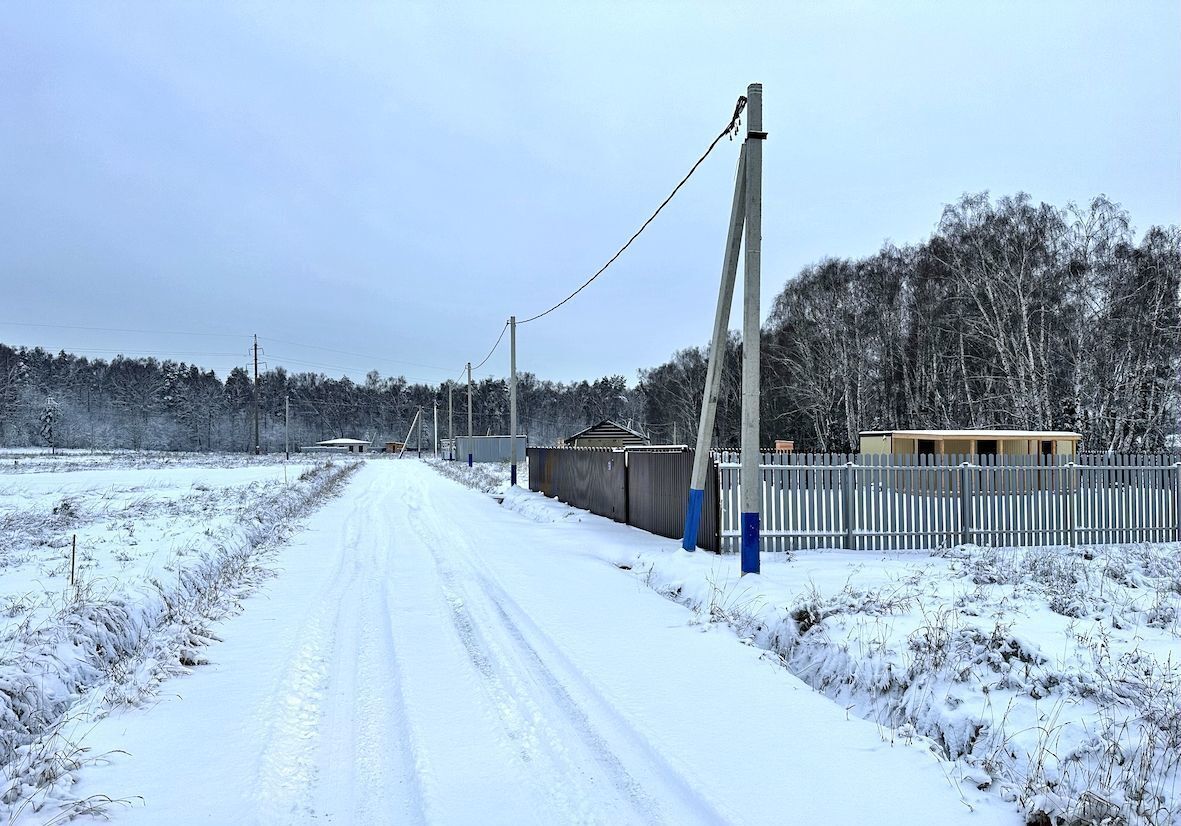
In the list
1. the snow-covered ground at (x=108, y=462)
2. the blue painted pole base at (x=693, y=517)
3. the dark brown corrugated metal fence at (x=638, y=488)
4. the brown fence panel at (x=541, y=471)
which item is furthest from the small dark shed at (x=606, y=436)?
the blue painted pole base at (x=693, y=517)

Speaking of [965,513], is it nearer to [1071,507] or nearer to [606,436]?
[1071,507]

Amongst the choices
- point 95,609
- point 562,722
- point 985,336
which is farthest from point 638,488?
point 985,336

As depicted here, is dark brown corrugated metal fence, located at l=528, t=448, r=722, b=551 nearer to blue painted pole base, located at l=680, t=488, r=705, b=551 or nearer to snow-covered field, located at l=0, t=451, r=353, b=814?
blue painted pole base, located at l=680, t=488, r=705, b=551

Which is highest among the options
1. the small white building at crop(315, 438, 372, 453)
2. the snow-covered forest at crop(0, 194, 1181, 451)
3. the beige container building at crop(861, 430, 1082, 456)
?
the snow-covered forest at crop(0, 194, 1181, 451)

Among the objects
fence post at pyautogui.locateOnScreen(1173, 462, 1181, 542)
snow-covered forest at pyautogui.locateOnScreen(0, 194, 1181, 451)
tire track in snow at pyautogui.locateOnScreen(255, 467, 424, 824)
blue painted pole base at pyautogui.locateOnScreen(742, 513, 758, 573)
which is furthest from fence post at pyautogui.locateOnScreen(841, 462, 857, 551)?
snow-covered forest at pyautogui.locateOnScreen(0, 194, 1181, 451)

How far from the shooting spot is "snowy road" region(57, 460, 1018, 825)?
338 cm

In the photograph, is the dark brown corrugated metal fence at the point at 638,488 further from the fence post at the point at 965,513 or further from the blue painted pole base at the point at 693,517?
the fence post at the point at 965,513

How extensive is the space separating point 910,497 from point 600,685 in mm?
8169

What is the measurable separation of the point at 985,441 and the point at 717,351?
66.8 feet

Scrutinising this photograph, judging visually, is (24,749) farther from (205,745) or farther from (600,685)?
(600,685)

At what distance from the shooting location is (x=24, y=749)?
388cm

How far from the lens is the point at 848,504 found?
37.0 feet

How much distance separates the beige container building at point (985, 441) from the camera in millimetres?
24906

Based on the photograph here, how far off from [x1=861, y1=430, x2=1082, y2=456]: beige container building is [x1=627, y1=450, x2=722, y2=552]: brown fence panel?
12.8m
